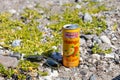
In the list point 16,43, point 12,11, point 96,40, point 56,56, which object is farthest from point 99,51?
point 12,11

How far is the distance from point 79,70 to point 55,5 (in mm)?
3709

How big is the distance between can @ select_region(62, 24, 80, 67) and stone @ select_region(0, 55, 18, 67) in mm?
855

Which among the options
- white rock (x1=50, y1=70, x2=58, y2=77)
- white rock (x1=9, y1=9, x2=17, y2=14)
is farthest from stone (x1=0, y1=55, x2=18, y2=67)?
white rock (x1=9, y1=9, x2=17, y2=14)

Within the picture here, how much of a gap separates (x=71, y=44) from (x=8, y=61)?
1134mm

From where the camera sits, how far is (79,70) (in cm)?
556

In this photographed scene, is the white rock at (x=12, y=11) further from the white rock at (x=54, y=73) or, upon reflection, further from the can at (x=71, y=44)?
the white rock at (x=54, y=73)

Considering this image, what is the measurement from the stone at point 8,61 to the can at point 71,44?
0.85 meters

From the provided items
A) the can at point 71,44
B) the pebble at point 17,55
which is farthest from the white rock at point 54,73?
the pebble at point 17,55

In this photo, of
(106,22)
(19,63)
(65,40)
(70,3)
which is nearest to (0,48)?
(19,63)

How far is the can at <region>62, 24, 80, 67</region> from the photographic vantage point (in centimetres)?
534

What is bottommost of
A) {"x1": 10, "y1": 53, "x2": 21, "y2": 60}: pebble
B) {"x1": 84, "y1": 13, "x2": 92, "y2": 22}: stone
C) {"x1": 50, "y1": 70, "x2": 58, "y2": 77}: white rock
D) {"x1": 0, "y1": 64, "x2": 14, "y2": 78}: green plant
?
{"x1": 50, "y1": 70, "x2": 58, "y2": 77}: white rock

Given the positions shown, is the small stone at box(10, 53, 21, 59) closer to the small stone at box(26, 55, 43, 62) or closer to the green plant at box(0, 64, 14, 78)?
the small stone at box(26, 55, 43, 62)

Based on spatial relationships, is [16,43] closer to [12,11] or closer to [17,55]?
[17,55]

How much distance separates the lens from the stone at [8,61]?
555cm
